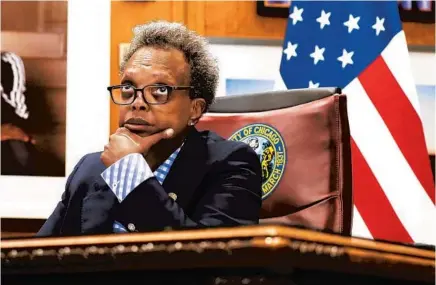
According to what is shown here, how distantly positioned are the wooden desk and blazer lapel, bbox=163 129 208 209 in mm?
602

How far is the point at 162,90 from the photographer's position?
1444 millimetres

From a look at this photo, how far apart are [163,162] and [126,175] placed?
198mm

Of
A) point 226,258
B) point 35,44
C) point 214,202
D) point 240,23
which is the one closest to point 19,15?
point 35,44

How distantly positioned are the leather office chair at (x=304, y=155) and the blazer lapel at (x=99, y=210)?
20.9 inches

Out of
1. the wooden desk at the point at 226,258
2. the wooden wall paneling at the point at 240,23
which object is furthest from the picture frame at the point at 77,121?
the wooden desk at the point at 226,258

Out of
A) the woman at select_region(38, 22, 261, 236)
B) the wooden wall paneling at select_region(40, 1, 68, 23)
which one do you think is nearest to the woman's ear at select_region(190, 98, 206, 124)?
the woman at select_region(38, 22, 261, 236)

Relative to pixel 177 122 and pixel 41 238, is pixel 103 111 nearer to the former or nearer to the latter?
pixel 177 122

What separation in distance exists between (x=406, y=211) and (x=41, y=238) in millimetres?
2050

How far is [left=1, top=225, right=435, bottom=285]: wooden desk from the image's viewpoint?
739mm

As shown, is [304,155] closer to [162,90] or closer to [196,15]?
[162,90]

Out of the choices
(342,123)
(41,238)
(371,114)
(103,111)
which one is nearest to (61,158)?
(103,111)

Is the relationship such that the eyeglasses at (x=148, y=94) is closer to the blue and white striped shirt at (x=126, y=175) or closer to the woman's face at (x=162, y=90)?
the woman's face at (x=162, y=90)

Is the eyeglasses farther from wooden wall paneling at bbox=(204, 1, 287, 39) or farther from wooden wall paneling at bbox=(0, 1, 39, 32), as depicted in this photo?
wooden wall paneling at bbox=(0, 1, 39, 32)

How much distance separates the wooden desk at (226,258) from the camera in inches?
29.1
